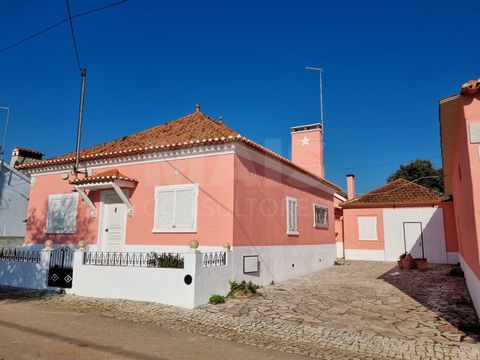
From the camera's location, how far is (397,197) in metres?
20.4

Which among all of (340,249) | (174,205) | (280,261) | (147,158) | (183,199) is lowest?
(280,261)

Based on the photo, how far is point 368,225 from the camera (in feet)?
68.0

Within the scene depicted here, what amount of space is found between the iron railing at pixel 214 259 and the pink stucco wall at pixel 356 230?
1387 cm

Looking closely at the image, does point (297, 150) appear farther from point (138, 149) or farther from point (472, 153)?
point (472, 153)

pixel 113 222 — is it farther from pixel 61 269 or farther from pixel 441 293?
pixel 441 293

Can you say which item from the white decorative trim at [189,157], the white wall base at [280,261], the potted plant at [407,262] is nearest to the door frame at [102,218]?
the white decorative trim at [189,157]

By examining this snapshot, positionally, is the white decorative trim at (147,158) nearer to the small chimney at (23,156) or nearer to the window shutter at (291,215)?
the window shutter at (291,215)

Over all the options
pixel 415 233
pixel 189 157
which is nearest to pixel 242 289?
pixel 189 157

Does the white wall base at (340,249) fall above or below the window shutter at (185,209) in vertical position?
below

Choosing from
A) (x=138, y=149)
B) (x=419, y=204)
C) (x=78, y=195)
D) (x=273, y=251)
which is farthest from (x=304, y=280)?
(x=419, y=204)

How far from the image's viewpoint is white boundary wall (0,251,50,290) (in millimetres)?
10594

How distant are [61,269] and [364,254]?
16.6 meters

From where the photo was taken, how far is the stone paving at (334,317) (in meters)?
5.65

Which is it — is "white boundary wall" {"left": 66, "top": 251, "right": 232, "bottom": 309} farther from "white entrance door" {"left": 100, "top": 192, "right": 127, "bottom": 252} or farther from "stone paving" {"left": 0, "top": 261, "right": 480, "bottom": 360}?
"white entrance door" {"left": 100, "top": 192, "right": 127, "bottom": 252}
